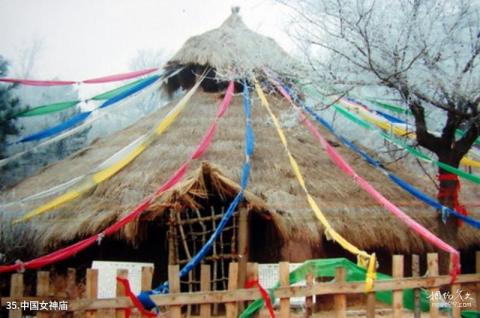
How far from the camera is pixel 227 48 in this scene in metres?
9.69

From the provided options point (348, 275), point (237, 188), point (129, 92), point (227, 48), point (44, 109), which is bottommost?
point (348, 275)

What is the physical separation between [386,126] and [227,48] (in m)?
3.21

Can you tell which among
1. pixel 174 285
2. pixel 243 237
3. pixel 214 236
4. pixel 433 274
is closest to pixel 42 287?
pixel 174 285

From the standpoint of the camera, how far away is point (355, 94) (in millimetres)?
6555

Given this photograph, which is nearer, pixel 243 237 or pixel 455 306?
pixel 455 306

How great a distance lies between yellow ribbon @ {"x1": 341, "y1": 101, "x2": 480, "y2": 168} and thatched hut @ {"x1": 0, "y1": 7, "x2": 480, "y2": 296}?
773 millimetres

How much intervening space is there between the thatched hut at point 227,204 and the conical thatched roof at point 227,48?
68 millimetres

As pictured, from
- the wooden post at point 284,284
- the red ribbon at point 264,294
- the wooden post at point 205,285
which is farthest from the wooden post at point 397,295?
the wooden post at point 205,285

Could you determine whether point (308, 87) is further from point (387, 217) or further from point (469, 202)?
point (469, 202)

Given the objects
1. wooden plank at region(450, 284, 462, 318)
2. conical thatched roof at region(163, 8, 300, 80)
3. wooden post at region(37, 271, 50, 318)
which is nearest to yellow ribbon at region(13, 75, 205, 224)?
conical thatched roof at region(163, 8, 300, 80)

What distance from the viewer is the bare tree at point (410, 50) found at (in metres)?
5.89

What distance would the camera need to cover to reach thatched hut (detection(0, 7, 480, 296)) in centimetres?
688

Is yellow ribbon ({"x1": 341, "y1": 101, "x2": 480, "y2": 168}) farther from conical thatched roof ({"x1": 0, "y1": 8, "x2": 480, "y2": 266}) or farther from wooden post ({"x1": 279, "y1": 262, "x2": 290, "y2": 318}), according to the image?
wooden post ({"x1": 279, "y1": 262, "x2": 290, "y2": 318})

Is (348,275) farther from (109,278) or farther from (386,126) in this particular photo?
(386,126)
